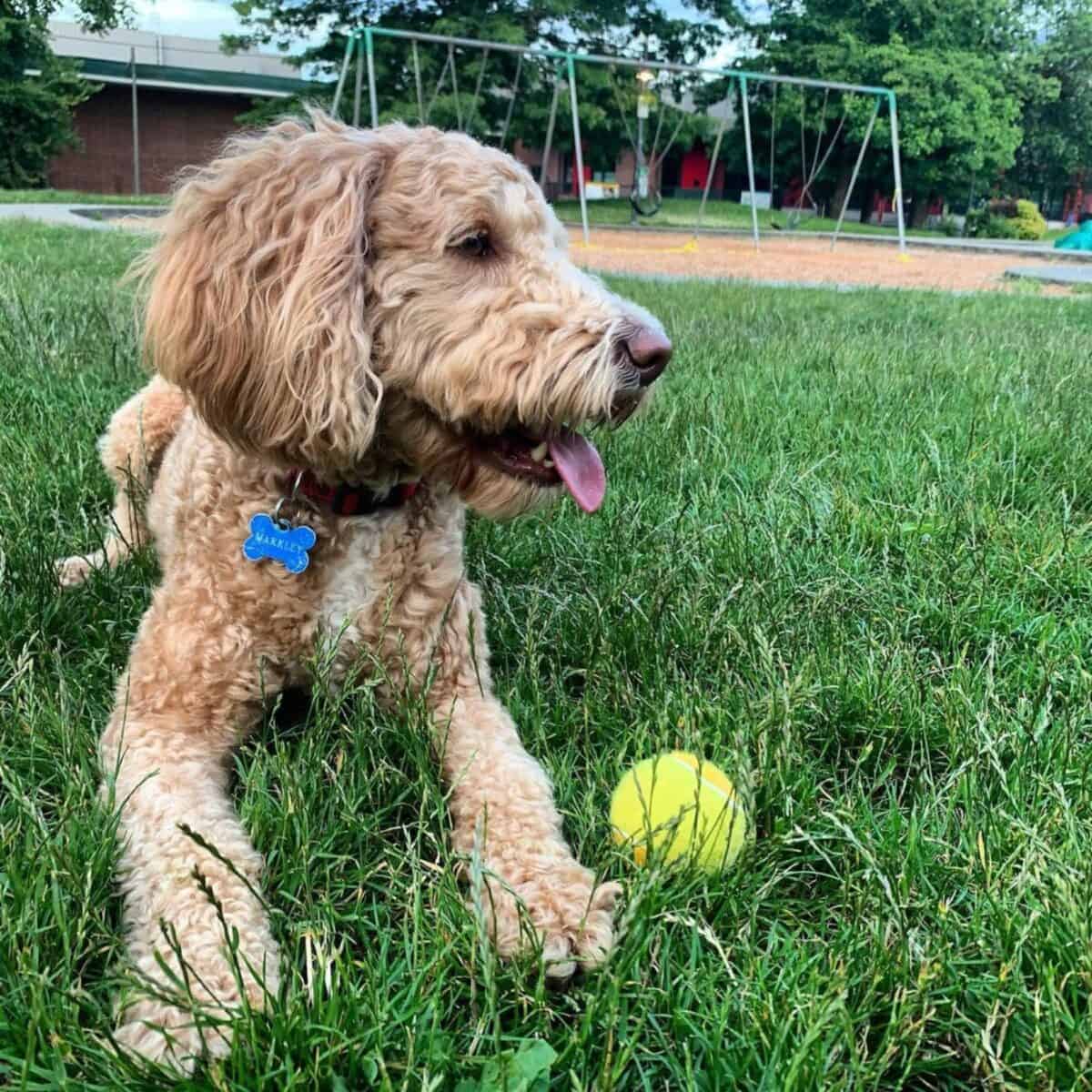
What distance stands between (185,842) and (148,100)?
40.9m

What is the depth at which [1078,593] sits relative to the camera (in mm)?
3010

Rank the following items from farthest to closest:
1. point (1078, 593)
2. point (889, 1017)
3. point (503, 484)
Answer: point (1078, 593) < point (503, 484) < point (889, 1017)

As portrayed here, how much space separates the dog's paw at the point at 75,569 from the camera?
112 inches

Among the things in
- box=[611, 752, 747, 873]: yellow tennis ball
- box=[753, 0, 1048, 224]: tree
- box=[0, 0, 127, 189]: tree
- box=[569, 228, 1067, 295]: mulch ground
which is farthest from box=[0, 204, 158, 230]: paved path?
box=[753, 0, 1048, 224]: tree

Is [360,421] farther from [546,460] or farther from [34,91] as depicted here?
[34,91]

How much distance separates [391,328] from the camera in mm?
2215

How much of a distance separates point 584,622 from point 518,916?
47.5 inches

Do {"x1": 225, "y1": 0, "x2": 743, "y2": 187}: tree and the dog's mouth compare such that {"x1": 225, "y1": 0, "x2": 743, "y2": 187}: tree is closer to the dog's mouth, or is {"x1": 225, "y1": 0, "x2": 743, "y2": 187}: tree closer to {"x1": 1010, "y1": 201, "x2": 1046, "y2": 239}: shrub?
{"x1": 1010, "y1": 201, "x2": 1046, "y2": 239}: shrub

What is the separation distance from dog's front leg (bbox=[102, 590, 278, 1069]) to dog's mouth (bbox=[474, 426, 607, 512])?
2.37ft

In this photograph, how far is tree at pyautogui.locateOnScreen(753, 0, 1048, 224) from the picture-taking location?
3853cm

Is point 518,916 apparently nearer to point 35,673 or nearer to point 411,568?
point 411,568

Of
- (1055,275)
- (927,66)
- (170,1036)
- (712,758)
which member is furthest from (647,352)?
(927,66)

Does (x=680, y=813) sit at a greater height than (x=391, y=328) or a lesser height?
lesser

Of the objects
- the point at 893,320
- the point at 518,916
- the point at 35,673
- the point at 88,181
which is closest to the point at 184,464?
the point at 35,673
